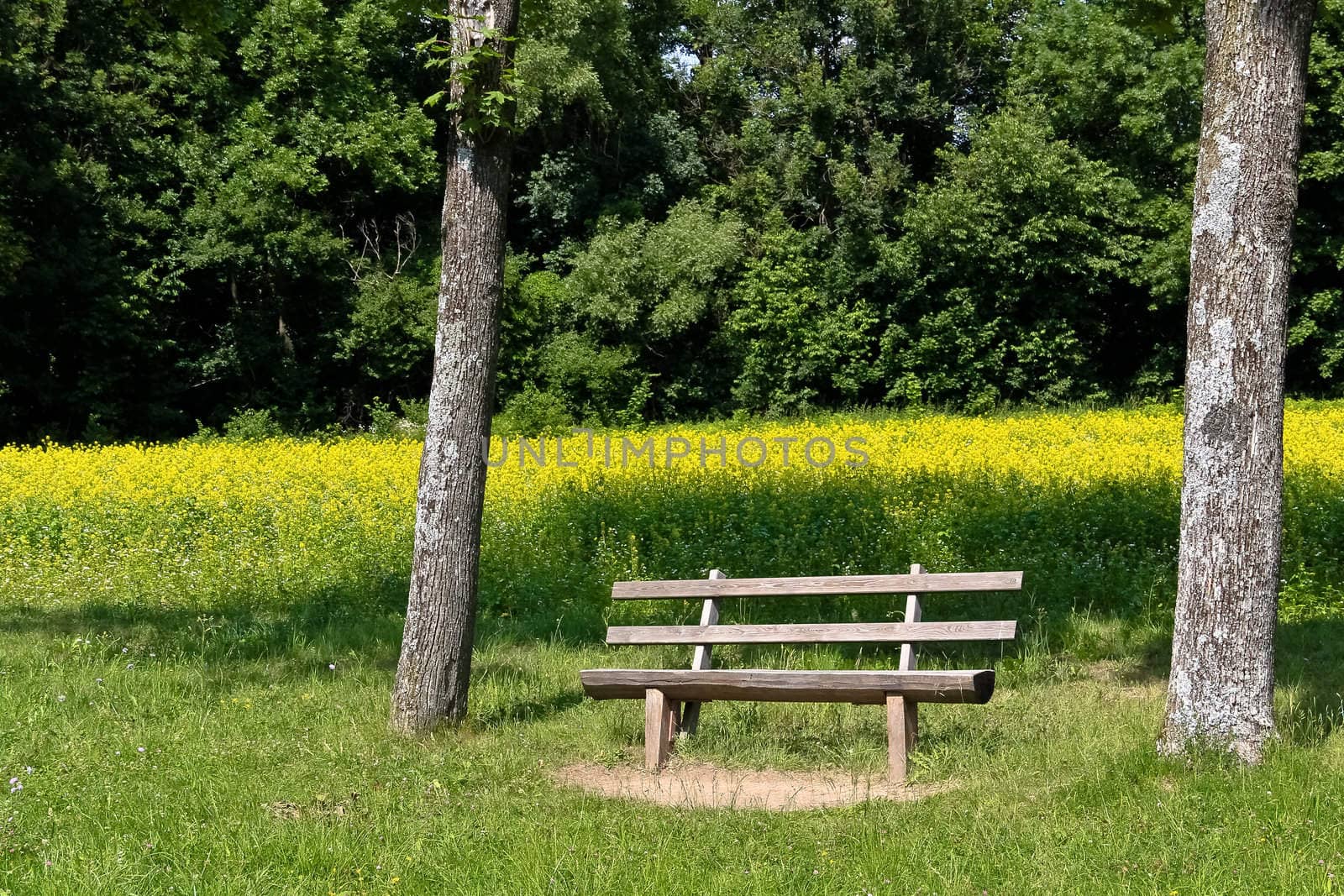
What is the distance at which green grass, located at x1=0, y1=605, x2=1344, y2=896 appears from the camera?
4.33m

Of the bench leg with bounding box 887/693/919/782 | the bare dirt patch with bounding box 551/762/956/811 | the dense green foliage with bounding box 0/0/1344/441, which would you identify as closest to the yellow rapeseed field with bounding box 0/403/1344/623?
the bare dirt patch with bounding box 551/762/956/811

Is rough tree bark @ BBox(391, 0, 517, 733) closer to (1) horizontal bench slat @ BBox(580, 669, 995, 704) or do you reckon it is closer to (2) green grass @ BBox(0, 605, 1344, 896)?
(2) green grass @ BBox(0, 605, 1344, 896)

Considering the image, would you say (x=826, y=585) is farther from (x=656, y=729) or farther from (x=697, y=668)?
(x=656, y=729)

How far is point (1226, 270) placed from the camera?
5281mm

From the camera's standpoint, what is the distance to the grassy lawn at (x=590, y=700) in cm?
446

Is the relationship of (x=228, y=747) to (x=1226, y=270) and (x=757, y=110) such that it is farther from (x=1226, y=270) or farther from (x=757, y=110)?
(x=757, y=110)

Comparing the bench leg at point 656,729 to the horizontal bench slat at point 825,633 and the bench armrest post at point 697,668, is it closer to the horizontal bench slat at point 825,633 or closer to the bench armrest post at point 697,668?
the bench armrest post at point 697,668

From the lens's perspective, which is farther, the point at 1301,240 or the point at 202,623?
the point at 1301,240

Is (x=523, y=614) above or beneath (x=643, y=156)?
beneath

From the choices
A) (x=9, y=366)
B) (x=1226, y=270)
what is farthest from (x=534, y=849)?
(x=9, y=366)

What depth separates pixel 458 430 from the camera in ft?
21.6

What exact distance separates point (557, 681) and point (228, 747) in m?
2.30

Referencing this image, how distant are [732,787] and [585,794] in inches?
30.8

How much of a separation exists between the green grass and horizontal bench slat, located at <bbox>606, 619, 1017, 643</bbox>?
1.84ft
